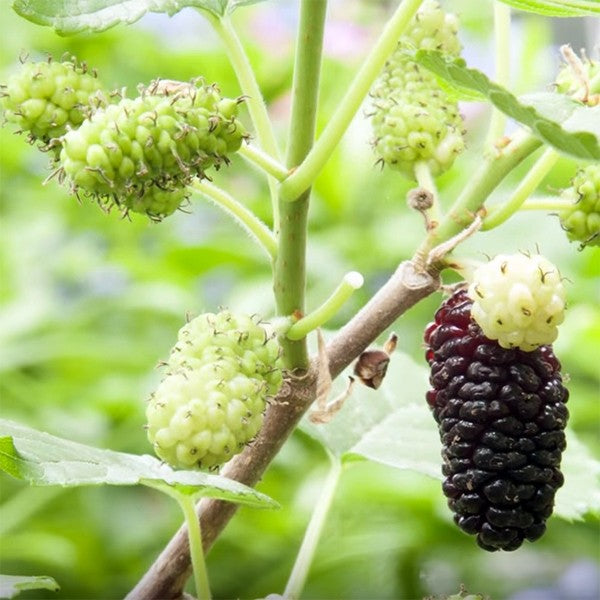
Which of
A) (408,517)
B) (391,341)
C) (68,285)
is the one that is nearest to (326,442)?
(391,341)

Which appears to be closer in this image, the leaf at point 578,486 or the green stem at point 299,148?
the green stem at point 299,148

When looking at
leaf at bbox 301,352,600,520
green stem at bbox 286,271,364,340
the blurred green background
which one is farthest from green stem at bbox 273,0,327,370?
the blurred green background

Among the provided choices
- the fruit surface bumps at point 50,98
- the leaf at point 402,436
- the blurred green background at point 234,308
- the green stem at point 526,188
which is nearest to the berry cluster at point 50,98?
the fruit surface bumps at point 50,98

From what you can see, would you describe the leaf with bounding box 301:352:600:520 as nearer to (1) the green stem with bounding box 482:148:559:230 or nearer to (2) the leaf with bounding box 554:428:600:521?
(2) the leaf with bounding box 554:428:600:521

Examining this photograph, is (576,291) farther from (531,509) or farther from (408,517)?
(531,509)

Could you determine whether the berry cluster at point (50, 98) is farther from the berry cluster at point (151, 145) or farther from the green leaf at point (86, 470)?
the green leaf at point (86, 470)

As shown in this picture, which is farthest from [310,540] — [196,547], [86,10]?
[86,10]

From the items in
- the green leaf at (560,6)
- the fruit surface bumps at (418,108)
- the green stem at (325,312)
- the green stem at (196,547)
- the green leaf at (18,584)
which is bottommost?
the green leaf at (18,584)
